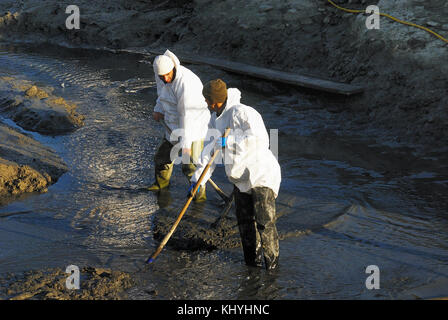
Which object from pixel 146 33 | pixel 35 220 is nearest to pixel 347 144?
pixel 35 220

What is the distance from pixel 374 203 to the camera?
21.0 feet

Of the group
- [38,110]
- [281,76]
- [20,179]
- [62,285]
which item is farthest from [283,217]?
[38,110]

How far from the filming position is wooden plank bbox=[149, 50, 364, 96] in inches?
359

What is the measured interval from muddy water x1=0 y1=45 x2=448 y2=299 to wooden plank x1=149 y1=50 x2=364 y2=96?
347 mm

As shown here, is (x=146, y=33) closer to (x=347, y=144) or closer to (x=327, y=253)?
(x=347, y=144)

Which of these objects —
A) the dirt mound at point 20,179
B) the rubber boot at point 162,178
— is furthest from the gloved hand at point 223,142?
the dirt mound at point 20,179

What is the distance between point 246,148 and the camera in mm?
4449

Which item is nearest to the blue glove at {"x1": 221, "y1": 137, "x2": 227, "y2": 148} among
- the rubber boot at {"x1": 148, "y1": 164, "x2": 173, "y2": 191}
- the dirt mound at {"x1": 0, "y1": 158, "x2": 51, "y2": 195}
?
the rubber boot at {"x1": 148, "y1": 164, "x2": 173, "y2": 191}

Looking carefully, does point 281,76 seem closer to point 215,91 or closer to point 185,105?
point 185,105

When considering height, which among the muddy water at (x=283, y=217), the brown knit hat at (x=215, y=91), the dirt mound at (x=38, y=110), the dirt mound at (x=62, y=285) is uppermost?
the dirt mound at (x=38, y=110)

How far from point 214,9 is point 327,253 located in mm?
8863

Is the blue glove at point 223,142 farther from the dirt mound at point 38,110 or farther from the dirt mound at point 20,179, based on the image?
the dirt mound at point 38,110

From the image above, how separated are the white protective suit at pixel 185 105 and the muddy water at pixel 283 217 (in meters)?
0.94

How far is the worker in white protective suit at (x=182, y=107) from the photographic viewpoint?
5.89 meters
